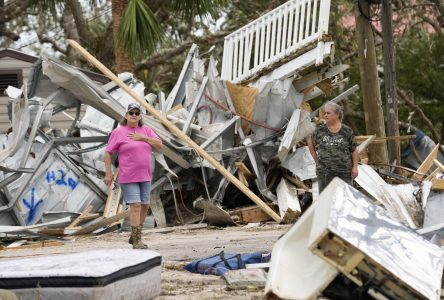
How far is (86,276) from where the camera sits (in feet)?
21.4

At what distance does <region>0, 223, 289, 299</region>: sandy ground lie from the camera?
7922 mm

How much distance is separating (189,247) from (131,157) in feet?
4.36

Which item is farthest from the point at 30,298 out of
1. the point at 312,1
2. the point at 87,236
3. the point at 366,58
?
the point at 366,58

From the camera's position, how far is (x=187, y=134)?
1559 cm

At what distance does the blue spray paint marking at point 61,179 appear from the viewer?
50.3 feet

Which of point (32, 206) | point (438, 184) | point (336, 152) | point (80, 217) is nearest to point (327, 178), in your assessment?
point (336, 152)

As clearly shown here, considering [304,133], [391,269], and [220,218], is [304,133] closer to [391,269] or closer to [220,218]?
[220,218]

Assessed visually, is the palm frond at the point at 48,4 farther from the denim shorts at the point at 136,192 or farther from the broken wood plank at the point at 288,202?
the denim shorts at the point at 136,192

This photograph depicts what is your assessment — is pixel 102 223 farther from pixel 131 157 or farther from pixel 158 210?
pixel 131 157

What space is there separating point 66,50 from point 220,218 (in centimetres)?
2171

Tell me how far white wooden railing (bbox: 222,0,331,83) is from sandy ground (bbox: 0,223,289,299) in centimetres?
330

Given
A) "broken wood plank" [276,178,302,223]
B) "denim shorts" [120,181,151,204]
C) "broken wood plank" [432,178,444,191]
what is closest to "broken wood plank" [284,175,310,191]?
"broken wood plank" [276,178,302,223]

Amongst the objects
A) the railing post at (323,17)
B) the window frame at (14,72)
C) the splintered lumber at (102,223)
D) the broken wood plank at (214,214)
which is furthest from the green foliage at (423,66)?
the splintered lumber at (102,223)

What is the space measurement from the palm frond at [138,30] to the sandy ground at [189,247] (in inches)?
237
